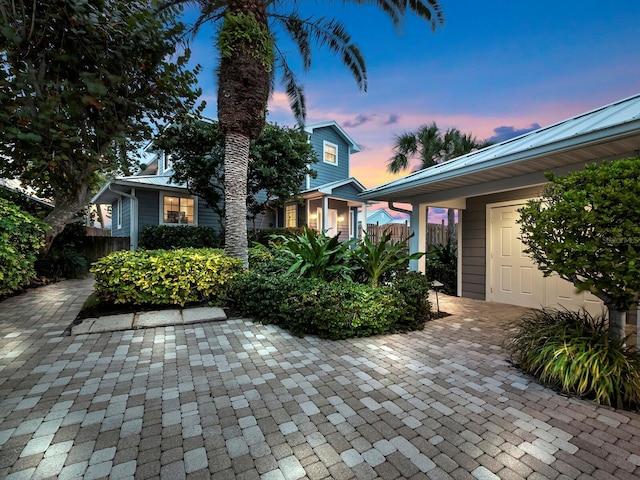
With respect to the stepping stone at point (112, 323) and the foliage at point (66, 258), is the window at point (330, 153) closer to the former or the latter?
the foliage at point (66, 258)

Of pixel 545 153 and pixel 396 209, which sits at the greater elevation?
pixel 545 153

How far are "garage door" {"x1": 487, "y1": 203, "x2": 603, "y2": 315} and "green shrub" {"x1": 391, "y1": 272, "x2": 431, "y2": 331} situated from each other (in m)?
2.24

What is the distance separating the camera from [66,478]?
4.89 feet

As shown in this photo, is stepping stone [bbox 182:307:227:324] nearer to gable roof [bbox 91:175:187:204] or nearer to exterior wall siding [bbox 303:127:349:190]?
gable roof [bbox 91:175:187:204]

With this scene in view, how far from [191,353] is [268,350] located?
865mm

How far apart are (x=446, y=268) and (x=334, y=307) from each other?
484 centimetres

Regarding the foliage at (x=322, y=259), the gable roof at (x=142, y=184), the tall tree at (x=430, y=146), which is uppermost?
the tall tree at (x=430, y=146)

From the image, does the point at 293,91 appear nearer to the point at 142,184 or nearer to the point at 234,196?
the point at 234,196

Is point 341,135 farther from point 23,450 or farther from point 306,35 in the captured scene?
point 23,450

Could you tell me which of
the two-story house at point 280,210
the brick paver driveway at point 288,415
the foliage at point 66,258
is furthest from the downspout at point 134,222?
the brick paver driveway at point 288,415

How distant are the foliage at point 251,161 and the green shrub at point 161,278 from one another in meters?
5.30

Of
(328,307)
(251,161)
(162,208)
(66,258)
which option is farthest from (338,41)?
(66,258)

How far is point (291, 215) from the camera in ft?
47.0

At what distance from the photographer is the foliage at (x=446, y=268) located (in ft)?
23.8
